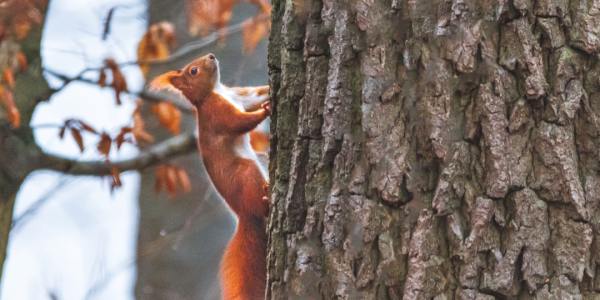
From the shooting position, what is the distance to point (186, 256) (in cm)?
502

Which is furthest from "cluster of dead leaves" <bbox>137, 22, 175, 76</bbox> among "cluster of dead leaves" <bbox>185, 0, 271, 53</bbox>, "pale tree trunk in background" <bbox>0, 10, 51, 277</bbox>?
"pale tree trunk in background" <bbox>0, 10, 51, 277</bbox>

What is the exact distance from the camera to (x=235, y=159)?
2.70m

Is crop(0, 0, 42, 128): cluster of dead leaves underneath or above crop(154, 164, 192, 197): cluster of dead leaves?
above

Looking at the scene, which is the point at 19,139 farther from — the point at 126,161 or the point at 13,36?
the point at 126,161

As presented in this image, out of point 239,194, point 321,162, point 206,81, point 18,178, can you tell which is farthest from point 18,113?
point 321,162

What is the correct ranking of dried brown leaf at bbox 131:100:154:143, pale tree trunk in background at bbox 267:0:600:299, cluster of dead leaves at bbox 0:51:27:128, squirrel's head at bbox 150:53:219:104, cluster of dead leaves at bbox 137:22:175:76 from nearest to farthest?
pale tree trunk in background at bbox 267:0:600:299 → squirrel's head at bbox 150:53:219:104 → cluster of dead leaves at bbox 0:51:27:128 → dried brown leaf at bbox 131:100:154:143 → cluster of dead leaves at bbox 137:22:175:76

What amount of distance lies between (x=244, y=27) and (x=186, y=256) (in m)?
1.27

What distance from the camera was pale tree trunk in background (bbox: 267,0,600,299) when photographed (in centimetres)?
150

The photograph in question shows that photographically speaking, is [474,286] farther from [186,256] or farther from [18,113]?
[186,256]

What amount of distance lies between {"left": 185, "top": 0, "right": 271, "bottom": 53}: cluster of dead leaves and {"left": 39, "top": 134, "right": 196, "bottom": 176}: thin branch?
511 millimetres

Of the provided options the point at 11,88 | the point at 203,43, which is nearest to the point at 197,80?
the point at 11,88

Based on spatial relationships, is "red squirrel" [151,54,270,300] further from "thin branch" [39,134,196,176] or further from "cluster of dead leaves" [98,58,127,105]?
"thin branch" [39,134,196,176]

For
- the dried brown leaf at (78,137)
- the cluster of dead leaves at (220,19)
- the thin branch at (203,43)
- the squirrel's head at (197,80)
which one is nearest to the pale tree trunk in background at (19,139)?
the dried brown leaf at (78,137)

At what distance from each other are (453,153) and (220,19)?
2.97m
